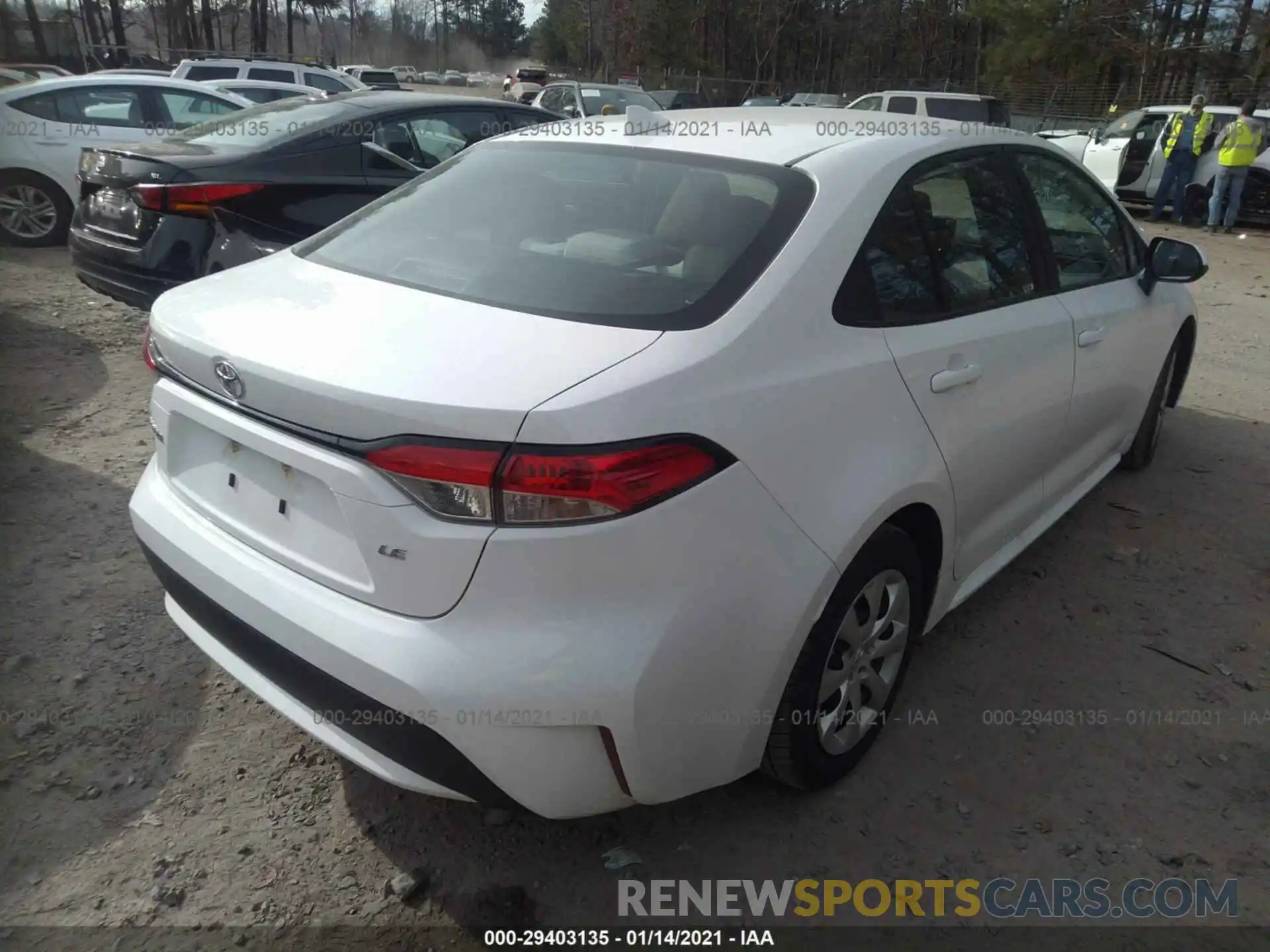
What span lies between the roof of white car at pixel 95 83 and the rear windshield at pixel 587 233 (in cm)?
823

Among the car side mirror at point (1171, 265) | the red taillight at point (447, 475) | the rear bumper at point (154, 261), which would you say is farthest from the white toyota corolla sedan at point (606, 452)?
the rear bumper at point (154, 261)

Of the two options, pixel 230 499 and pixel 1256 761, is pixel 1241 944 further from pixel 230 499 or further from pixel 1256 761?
pixel 230 499

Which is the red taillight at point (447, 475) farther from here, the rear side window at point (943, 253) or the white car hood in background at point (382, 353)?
the rear side window at point (943, 253)

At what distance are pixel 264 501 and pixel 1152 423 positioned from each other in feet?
13.8

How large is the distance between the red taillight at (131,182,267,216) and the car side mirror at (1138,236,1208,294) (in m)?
4.50

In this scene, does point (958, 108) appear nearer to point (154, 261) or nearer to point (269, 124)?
point (269, 124)

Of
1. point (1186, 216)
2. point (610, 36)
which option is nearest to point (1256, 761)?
point (1186, 216)

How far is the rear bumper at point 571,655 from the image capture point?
1.76 meters

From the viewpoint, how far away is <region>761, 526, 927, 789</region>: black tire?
7.20 ft

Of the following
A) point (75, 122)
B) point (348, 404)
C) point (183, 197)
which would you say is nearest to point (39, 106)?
point (75, 122)

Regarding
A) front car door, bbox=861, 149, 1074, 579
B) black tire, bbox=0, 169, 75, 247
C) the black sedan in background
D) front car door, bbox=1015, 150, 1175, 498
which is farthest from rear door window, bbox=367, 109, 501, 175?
black tire, bbox=0, 169, 75, 247

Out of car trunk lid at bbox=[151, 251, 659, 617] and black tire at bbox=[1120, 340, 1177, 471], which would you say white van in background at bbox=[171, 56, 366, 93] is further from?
car trunk lid at bbox=[151, 251, 659, 617]

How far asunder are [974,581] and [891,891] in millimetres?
1093

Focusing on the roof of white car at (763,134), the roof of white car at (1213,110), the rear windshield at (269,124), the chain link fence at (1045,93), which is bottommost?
the chain link fence at (1045,93)
